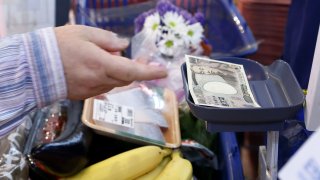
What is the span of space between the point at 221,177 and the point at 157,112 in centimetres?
23

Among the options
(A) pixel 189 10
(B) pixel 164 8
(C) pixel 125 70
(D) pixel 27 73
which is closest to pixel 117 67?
(C) pixel 125 70

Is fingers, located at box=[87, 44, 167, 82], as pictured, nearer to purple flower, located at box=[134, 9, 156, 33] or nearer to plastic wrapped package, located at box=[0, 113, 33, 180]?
plastic wrapped package, located at box=[0, 113, 33, 180]

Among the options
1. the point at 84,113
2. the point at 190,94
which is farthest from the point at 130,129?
the point at 190,94

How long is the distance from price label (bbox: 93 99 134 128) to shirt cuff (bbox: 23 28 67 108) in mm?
358

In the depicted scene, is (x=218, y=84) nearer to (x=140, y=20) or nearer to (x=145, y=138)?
(x=145, y=138)

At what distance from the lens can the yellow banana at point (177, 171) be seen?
0.89m

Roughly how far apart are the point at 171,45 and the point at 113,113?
0.41 meters

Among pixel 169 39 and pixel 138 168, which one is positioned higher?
pixel 169 39

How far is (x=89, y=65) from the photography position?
0.63 meters

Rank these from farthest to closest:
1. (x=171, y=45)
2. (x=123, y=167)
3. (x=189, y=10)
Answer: (x=189, y=10), (x=171, y=45), (x=123, y=167)

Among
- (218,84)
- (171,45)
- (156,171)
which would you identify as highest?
(218,84)

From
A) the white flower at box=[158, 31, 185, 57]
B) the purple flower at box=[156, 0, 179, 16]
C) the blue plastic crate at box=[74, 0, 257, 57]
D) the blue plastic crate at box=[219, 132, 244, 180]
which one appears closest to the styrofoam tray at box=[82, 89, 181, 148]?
the blue plastic crate at box=[219, 132, 244, 180]

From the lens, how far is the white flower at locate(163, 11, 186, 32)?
137cm

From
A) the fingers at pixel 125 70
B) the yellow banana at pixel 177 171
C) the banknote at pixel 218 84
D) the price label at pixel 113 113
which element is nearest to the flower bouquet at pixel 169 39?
the price label at pixel 113 113
